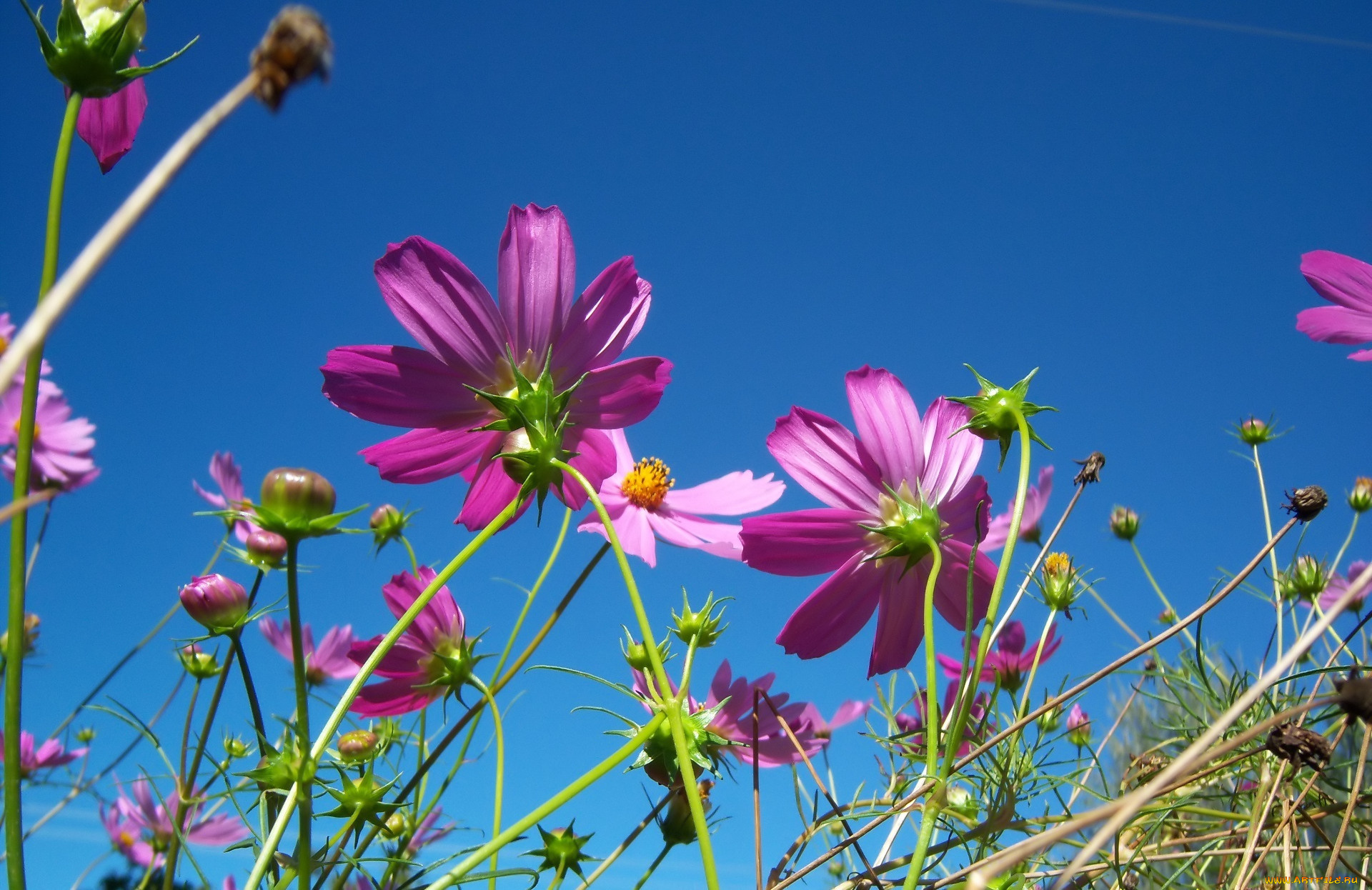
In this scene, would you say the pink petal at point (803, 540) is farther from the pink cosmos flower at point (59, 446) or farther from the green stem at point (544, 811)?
the pink cosmos flower at point (59, 446)

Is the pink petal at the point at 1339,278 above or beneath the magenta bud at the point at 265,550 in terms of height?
beneath

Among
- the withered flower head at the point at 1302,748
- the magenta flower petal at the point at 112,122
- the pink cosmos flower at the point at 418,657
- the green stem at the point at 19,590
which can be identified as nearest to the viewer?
the green stem at the point at 19,590

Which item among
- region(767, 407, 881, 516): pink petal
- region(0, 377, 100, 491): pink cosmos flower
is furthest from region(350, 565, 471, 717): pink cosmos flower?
region(0, 377, 100, 491): pink cosmos flower

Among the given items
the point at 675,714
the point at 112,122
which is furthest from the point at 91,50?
the point at 675,714

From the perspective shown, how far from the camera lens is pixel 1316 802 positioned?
22.8 inches

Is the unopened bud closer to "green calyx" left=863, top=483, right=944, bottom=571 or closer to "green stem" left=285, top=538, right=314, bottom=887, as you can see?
"green stem" left=285, top=538, right=314, bottom=887

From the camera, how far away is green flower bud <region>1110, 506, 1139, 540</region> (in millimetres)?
1387

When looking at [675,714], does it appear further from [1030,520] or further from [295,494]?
[1030,520]

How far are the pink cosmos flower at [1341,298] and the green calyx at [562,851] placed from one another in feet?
1.92

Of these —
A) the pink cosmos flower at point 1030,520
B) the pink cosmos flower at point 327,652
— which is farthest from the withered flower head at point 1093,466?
the pink cosmos flower at point 327,652

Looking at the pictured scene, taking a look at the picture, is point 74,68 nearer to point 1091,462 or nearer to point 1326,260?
point 1326,260

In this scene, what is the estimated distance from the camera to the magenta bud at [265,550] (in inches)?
29.5

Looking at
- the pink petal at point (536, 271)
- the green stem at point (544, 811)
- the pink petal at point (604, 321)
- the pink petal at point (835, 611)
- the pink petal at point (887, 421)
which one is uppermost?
the pink petal at point (536, 271)

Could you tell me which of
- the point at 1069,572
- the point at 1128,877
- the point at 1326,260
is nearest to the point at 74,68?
the point at 1326,260
